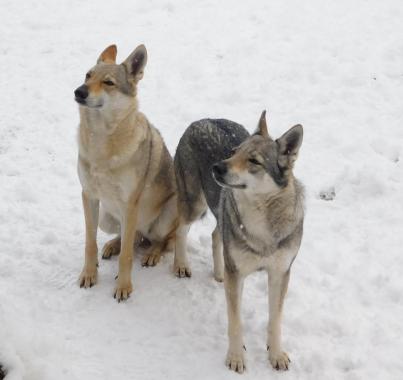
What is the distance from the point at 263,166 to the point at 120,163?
4.76ft

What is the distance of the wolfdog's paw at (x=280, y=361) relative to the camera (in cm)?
429

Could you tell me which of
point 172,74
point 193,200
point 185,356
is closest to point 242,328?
point 185,356

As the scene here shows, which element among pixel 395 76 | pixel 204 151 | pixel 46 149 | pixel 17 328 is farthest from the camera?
pixel 395 76

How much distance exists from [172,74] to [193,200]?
434 cm

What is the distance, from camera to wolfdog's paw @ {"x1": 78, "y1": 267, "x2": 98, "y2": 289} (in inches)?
200

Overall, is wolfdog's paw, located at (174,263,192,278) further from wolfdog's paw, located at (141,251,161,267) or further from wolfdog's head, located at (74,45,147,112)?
wolfdog's head, located at (74,45,147,112)

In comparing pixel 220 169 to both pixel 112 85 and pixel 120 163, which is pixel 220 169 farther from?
pixel 112 85

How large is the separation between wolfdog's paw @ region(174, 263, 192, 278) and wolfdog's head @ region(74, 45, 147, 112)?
5.45ft

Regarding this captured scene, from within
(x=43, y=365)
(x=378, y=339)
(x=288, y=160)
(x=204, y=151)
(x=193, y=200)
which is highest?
(x=288, y=160)

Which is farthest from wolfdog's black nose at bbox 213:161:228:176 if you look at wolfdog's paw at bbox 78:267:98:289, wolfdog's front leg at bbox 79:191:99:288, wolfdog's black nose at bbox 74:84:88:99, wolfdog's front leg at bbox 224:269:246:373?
wolfdog's paw at bbox 78:267:98:289

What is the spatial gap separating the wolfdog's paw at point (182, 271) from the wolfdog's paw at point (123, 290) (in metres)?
0.51

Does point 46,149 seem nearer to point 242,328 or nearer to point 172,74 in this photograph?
point 172,74

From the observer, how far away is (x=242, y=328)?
15.1 feet

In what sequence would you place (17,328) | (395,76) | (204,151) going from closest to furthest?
(17,328), (204,151), (395,76)
